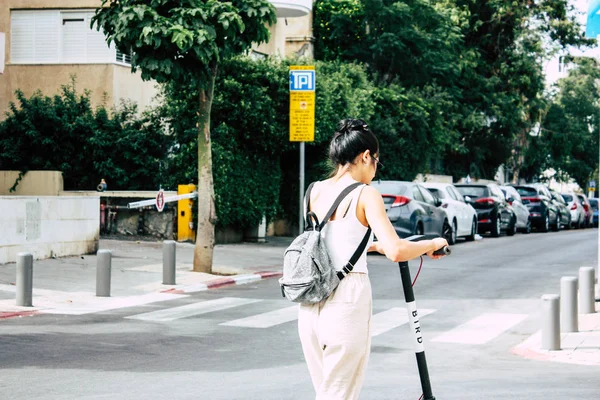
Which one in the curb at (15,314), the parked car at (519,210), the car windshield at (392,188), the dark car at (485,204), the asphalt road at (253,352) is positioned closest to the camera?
the asphalt road at (253,352)

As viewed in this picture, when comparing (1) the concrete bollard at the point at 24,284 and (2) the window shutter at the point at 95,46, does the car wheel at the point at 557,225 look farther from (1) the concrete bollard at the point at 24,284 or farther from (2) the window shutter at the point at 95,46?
(1) the concrete bollard at the point at 24,284

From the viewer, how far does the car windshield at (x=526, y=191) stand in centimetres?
3572

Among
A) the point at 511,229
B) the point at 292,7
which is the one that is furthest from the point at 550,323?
the point at 511,229

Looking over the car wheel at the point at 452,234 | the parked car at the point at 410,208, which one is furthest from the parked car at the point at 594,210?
the parked car at the point at 410,208

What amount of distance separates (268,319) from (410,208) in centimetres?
982

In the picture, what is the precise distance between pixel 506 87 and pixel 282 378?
3750cm

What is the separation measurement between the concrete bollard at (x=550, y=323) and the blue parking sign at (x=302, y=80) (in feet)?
37.4

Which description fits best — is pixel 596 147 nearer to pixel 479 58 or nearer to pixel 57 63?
pixel 479 58

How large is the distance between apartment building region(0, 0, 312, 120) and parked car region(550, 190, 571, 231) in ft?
57.3

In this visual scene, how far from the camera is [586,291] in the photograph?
12.0 metres

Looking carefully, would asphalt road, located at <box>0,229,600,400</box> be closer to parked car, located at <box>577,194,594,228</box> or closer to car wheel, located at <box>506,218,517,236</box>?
car wheel, located at <box>506,218,517,236</box>

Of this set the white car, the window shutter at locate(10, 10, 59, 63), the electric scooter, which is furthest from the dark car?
the electric scooter

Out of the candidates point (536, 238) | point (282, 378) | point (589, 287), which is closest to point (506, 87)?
point (536, 238)

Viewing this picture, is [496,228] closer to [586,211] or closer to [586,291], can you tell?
[586,211]
